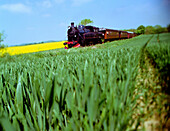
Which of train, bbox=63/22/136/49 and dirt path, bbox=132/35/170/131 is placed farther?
train, bbox=63/22/136/49

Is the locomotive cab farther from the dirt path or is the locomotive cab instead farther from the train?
the dirt path

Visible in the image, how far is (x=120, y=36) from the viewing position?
27734 millimetres

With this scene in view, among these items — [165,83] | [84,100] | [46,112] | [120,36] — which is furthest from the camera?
[120,36]

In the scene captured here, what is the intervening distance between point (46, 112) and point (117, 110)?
1.18ft

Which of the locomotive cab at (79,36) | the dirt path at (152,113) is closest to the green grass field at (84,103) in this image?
the dirt path at (152,113)


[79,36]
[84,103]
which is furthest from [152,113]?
[79,36]

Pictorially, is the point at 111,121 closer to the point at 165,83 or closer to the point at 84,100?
the point at 84,100

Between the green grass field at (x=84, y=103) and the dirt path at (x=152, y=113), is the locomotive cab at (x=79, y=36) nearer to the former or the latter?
the green grass field at (x=84, y=103)

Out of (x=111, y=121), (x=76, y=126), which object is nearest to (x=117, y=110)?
(x=111, y=121)

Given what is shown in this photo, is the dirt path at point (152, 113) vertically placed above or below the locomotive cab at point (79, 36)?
below

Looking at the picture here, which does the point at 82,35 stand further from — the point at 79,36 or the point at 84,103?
the point at 84,103

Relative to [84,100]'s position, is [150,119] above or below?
below

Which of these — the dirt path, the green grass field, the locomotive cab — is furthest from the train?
the dirt path

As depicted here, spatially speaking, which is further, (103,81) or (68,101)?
(103,81)
